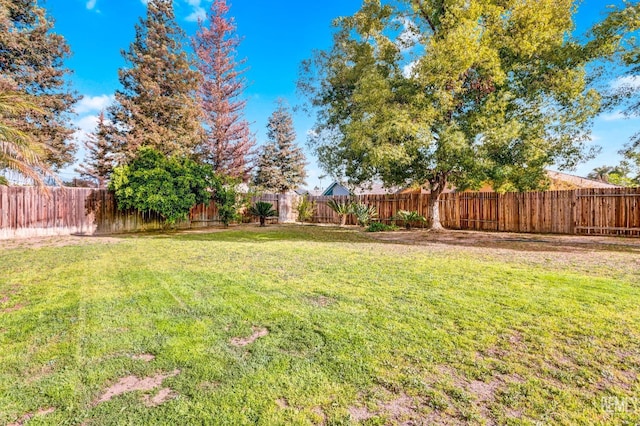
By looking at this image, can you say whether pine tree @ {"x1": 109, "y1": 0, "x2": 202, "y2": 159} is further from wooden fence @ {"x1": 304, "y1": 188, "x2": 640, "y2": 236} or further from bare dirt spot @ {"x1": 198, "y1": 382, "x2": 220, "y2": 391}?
bare dirt spot @ {"x1": 198, "y1": 382, "x2": 220, "y2": 391}

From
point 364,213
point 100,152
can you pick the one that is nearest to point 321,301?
point 364,213

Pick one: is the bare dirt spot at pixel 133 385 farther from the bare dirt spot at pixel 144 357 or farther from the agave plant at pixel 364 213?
the agave plant at pixel 364 213

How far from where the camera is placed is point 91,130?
20312 mm

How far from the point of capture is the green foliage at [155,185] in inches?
456

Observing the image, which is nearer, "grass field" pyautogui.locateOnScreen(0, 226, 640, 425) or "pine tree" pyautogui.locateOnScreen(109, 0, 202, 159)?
"grass field" pyautogui.locateOnScreen(0, 226, 640, 425)

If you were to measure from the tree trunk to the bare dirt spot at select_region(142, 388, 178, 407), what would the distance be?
39.2 feet

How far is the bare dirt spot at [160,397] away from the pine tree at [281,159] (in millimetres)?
28394

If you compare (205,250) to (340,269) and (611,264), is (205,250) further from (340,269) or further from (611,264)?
(611,264)

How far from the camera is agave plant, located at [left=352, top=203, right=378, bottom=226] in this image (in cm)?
1509

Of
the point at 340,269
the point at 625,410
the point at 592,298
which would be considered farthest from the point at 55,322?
the point at 592,298

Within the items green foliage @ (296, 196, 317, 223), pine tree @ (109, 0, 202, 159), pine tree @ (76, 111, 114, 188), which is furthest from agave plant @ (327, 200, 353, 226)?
pine tree @ (76, 111, 114, 188)

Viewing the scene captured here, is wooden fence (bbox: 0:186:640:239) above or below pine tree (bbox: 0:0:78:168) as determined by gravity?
below

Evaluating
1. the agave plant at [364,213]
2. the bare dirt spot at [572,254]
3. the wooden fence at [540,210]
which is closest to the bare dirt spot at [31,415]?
the bare dirt spot at [572,254]

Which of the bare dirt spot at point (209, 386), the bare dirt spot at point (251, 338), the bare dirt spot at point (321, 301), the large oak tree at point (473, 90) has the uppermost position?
the large oak tree at point (473, 90)
